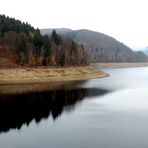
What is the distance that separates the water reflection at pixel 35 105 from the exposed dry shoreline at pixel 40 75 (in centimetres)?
1829

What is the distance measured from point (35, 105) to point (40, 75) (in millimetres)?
41717

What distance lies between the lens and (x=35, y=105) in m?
52.0

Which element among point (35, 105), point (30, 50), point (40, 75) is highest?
point (30, 50)

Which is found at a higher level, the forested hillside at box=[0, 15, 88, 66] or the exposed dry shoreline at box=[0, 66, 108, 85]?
the forested hillside at box=[0, 15, 88, 66]

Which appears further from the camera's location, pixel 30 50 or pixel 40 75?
pixel 30 50

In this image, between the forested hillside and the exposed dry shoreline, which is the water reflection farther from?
the forested hillside

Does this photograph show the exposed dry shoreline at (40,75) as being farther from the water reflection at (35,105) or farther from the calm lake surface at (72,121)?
the calm lake surface at (72,121)

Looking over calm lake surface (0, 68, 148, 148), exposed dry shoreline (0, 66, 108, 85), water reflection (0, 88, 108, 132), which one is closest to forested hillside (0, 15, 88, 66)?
exposed dry shoreline (0, 66, 108, 85)

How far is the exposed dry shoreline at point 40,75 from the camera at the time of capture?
8500 centimetres

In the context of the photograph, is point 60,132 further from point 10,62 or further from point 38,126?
point 10,62

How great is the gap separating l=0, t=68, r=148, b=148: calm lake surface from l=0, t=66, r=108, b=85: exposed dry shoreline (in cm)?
2066

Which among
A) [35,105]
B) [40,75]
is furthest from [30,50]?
[35,105]

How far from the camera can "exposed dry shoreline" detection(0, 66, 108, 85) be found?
85.0 meters

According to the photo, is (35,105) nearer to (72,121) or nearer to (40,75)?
(72,121)
